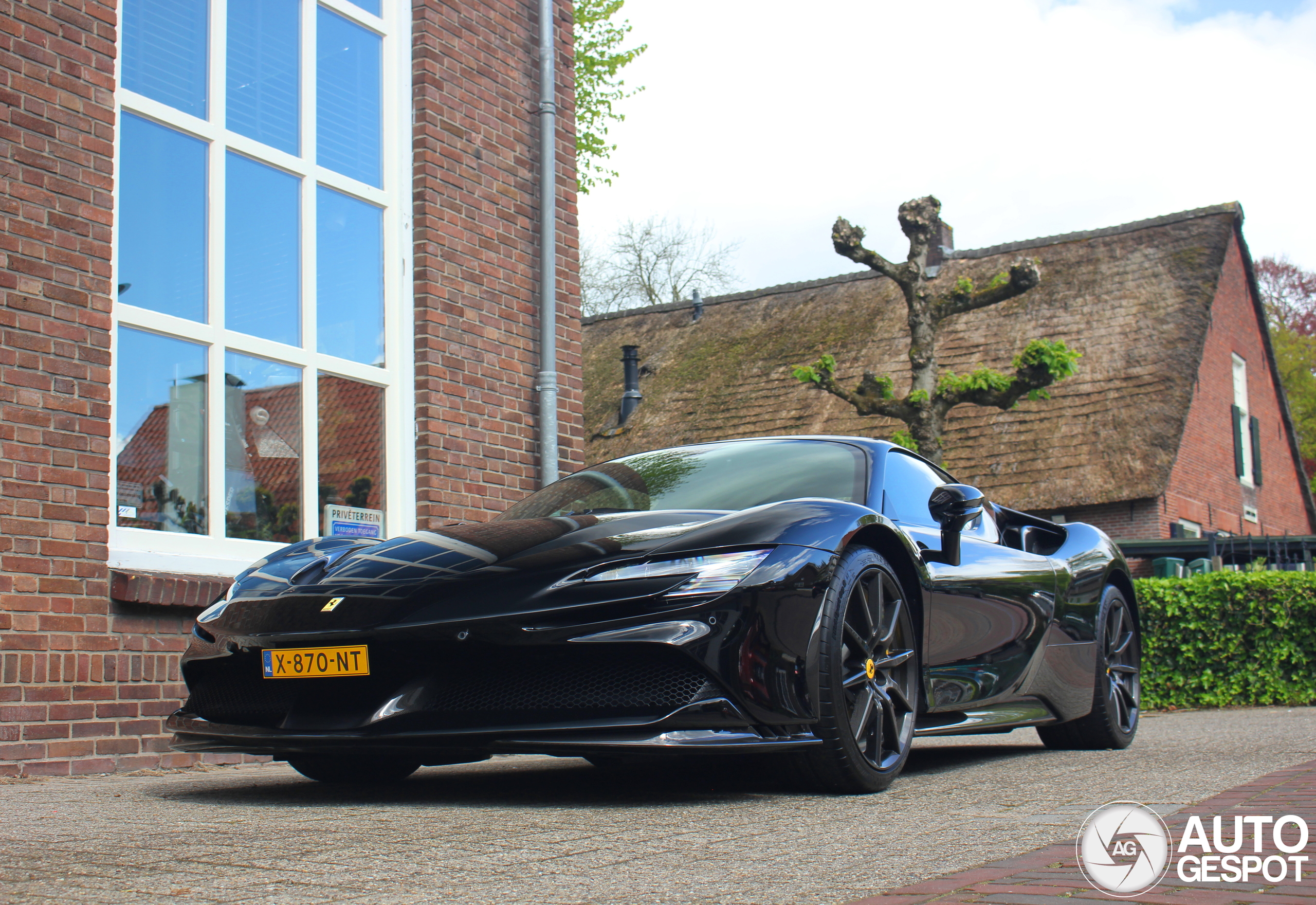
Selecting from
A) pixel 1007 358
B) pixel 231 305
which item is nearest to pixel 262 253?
pixel 231 305

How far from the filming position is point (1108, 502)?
62.0ft

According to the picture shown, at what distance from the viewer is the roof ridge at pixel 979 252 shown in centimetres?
2330

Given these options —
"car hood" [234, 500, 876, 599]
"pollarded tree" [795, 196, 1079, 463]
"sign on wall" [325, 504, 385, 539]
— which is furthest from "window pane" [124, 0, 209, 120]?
"pollarded tree" [795, 196, 1079, 463]

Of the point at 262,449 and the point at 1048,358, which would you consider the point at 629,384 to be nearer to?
the point at 1048,358

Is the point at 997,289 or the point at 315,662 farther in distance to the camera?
the point at 997,289

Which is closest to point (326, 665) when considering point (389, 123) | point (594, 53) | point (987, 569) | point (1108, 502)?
point (987, 569)

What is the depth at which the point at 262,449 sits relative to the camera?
6.80 m

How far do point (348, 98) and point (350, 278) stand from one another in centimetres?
107

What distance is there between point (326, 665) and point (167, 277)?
3.39 m

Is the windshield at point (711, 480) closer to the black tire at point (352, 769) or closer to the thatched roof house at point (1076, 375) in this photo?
the black tire at point (352, 769)

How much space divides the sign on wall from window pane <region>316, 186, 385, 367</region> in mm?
862

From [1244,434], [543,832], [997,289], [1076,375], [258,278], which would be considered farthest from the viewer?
[1244,434]

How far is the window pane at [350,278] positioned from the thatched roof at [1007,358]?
13449 mm

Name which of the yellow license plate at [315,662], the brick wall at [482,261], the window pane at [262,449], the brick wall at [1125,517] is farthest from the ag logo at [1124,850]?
the brick wall at [1125,517]
